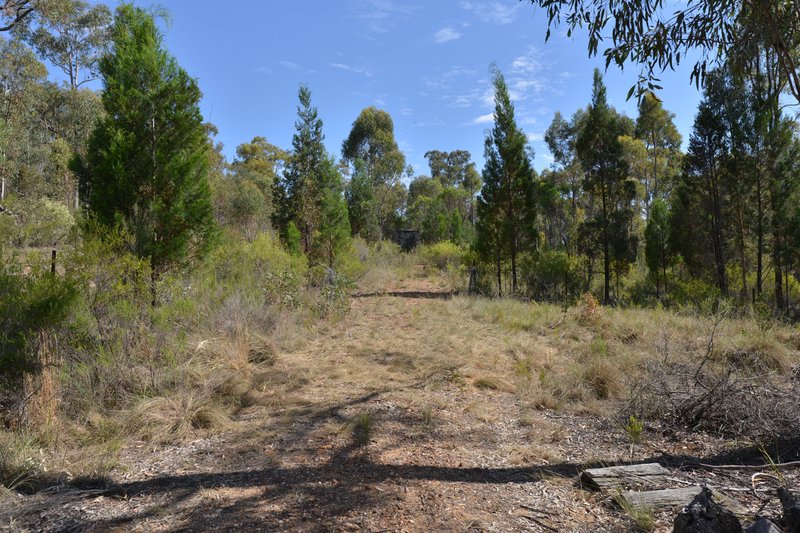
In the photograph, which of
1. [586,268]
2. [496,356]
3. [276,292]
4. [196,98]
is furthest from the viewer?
[586,268]

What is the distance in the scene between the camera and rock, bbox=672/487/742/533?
7.50 ft

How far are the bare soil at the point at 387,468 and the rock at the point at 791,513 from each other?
0.27 metres

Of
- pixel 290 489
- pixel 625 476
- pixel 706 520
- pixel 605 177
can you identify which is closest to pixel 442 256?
pixel 605 177

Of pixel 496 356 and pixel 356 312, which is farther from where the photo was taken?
pixel 356 312

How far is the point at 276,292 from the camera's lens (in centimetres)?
975

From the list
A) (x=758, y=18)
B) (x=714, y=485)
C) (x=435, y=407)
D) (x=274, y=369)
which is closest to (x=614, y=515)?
(x=714, y=485)

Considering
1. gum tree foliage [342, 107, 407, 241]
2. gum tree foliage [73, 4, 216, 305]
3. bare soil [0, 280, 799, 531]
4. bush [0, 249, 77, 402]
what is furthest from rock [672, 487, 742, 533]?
gum tree foliage [342, 107, 407, 241]

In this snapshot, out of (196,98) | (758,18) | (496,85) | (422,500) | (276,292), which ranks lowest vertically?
(422,500)

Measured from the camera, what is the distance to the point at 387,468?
3549mm

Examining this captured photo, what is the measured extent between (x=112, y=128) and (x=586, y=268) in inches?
721

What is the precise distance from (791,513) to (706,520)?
0.42 metres

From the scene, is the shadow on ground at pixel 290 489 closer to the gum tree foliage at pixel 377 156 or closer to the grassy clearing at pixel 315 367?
the grassy clearing at pixel 315 367

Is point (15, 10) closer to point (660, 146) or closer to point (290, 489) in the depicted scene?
point (290, 489)

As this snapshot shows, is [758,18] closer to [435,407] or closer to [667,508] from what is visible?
[667,508]
